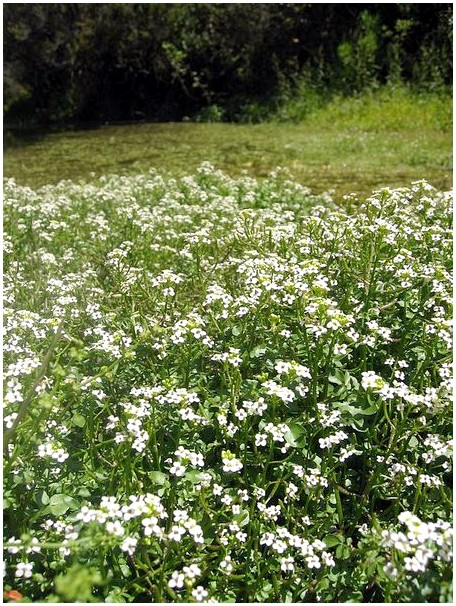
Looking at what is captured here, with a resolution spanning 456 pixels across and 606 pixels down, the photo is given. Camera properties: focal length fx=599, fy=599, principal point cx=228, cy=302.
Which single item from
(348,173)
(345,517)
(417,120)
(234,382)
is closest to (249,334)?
(234,382)

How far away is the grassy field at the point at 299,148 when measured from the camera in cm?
908

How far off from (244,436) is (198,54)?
57.4 ft

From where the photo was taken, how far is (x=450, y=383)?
2.42 metres

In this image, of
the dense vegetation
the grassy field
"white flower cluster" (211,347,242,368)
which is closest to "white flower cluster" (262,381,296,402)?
the dense vegetation

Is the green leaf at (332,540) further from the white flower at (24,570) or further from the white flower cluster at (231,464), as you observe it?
the white flower at (24,570)

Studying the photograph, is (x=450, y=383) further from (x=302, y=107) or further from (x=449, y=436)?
(x=302, y=107)

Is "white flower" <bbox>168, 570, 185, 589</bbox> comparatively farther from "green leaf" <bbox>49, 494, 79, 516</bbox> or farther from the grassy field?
the grassy field

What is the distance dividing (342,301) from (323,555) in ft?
4.53

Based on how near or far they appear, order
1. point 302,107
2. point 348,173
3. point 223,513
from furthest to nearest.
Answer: point 302,107 < point 348,173 < point 223,513

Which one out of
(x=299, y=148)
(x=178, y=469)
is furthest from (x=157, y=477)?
(x=299, y=148)

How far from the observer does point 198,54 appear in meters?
18.0

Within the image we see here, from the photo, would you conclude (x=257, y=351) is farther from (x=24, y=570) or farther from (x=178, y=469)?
(x=24, y=570)

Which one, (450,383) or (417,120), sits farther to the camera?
(417,120)

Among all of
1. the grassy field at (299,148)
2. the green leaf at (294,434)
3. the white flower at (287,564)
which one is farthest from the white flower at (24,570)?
the grassy field at (299,148)
